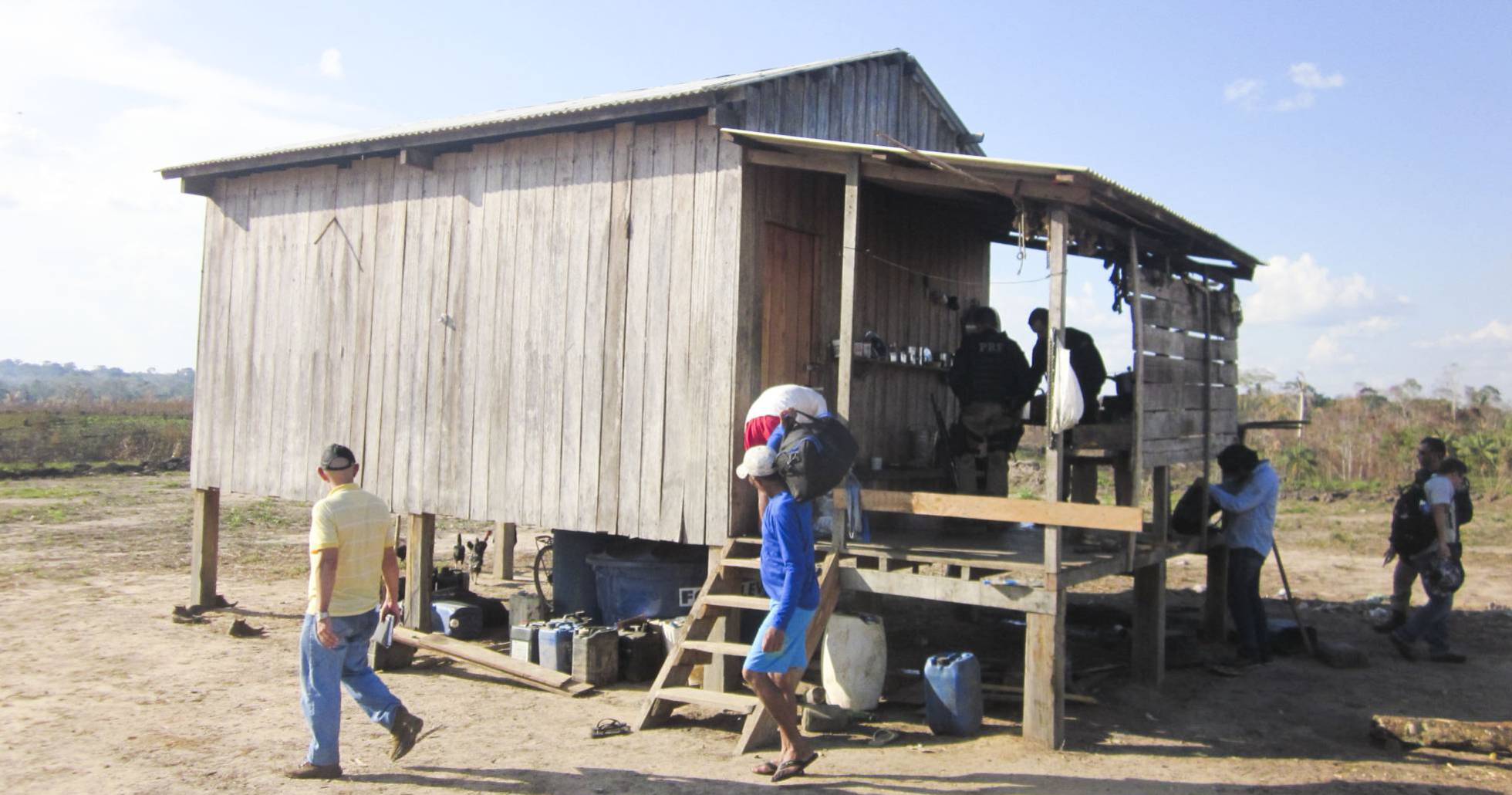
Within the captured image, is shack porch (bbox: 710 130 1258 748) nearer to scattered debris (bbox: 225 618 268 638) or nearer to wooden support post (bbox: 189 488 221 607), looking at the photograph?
scattered debris (bbox: 225 618 268 638)

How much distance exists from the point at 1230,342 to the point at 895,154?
4862mm

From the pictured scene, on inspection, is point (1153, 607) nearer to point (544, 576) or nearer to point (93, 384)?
point (544, 576)

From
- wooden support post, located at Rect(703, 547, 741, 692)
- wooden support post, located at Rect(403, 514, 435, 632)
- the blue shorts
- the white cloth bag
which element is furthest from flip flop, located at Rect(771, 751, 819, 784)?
wooden support post, located at Rect(403, 514, 435, 632)

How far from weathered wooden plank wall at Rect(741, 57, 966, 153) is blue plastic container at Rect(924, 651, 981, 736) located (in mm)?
4359

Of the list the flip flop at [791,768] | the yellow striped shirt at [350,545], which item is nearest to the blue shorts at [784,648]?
the flip flop at [791,768]

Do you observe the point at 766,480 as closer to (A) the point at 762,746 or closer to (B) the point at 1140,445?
(A) the point at 762,746

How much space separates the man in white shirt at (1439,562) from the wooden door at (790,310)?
5652mm

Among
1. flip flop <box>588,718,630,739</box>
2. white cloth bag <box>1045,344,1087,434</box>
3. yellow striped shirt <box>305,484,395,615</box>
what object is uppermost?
white cloth bag <box>1045,344,1087,434</box>

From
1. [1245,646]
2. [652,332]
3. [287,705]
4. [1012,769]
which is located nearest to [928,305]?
[652,332]

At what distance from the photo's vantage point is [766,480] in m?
6.10

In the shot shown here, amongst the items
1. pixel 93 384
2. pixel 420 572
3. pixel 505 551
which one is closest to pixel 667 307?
pixel 420 572

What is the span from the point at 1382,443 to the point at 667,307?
20.7 metres

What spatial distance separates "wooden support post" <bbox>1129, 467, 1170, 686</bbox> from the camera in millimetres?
9008

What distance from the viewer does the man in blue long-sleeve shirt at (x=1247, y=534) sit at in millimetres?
9727
